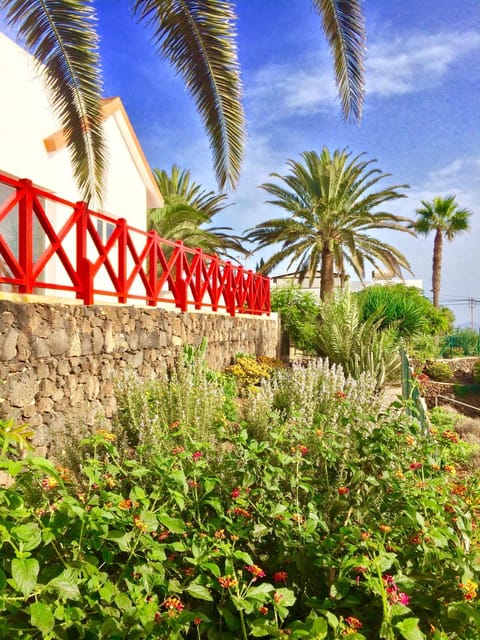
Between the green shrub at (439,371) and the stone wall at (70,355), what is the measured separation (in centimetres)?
886

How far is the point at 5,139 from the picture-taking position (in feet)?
28.0

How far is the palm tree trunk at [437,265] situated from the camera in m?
31.3

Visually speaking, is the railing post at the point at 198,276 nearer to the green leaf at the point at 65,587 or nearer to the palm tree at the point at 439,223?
the green leaf at the point at 65,587

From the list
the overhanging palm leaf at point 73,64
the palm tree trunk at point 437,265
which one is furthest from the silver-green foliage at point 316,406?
the palm tree trunk at point 437,265

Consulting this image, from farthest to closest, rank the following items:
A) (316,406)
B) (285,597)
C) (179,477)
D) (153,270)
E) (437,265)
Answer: (437,265) → (153,270) → (316,406) → (179,477) → (285,597)

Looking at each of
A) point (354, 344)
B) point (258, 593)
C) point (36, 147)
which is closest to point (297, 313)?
point (354, 344)

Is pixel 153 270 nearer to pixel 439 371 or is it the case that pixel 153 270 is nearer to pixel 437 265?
pixel 439 371

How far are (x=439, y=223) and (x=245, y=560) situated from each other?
1305 inches

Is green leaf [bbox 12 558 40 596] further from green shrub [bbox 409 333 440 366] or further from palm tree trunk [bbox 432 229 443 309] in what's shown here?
palm tree trunk [bbox 432 229 443 309]

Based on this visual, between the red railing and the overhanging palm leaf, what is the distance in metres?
0.82

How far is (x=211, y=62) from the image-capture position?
5.50 meters

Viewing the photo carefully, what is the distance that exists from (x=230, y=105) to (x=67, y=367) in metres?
3.46

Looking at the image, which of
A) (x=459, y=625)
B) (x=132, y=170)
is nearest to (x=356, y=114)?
(x=459, y=625)

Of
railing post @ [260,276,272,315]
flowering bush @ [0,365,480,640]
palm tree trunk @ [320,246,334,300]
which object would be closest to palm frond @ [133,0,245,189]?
flowering bush @ [0,365,480,640]
